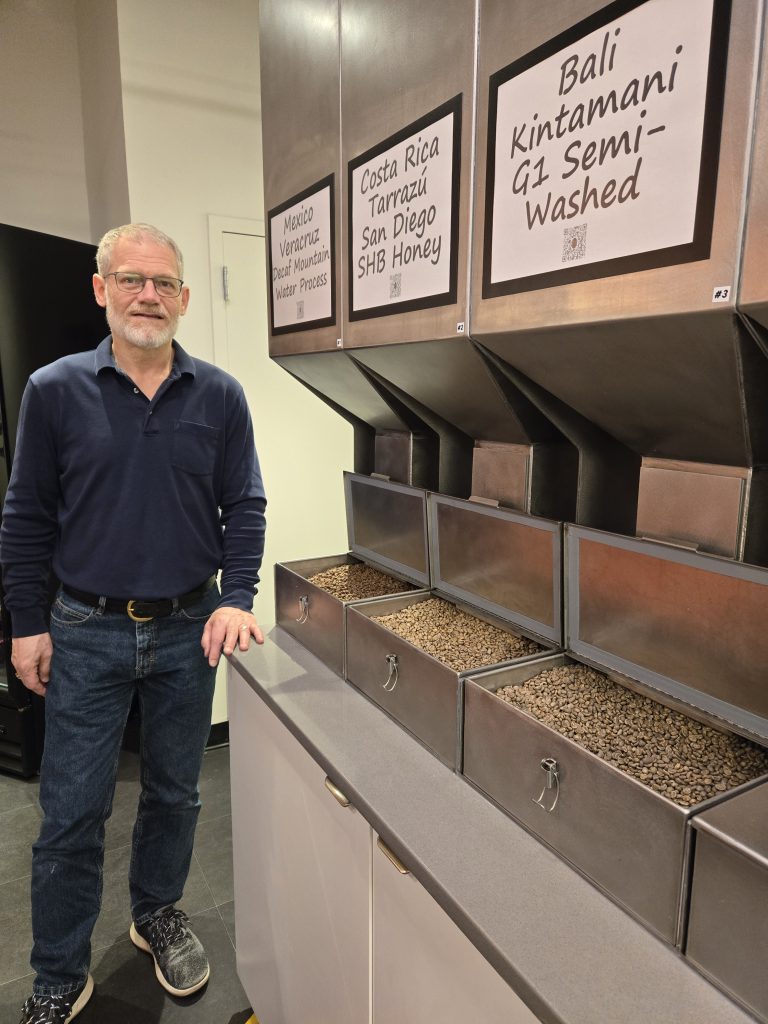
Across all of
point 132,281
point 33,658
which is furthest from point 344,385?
point 33,658

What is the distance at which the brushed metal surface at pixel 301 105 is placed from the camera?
1358 mm

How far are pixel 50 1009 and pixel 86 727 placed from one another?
2.09ft

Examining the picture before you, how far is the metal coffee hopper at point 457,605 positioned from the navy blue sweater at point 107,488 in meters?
0.45

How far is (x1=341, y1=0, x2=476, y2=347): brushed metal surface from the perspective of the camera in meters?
1.02

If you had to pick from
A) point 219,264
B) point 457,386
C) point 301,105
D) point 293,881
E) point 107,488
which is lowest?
point 293,881

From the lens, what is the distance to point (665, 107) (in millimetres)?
735

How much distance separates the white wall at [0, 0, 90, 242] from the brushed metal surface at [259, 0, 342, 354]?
1636 millimetres

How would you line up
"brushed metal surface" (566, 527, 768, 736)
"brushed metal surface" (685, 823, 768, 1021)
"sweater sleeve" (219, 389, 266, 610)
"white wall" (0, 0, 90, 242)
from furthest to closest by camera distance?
"white wall" (0, 0, 90, 242) → "sweater sleeve" (219, 389, 266, 610) → "brushed metal surface" (566, 527, 768, 736) → "brushed metal surface" (685, 823, 768, 1021)

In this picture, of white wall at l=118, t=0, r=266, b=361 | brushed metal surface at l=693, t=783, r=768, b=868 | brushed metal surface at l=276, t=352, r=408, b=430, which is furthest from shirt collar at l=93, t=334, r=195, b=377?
brushed metal surface at l=693, t=783, r=768, b=868

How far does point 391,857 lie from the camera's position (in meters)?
0.96

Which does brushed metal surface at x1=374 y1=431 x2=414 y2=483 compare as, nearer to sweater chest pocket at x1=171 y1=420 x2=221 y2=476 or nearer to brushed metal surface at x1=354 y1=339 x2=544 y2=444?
brushed metal surface at x1=354 y1=339 x2=544 y2=444

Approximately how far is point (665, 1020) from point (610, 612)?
0.51 meters

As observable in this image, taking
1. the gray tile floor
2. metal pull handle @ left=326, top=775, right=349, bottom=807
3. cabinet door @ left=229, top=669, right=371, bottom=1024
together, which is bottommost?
the gray tile floor

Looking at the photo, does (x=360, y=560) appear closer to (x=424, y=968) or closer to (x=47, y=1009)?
(x=424, y=968)
